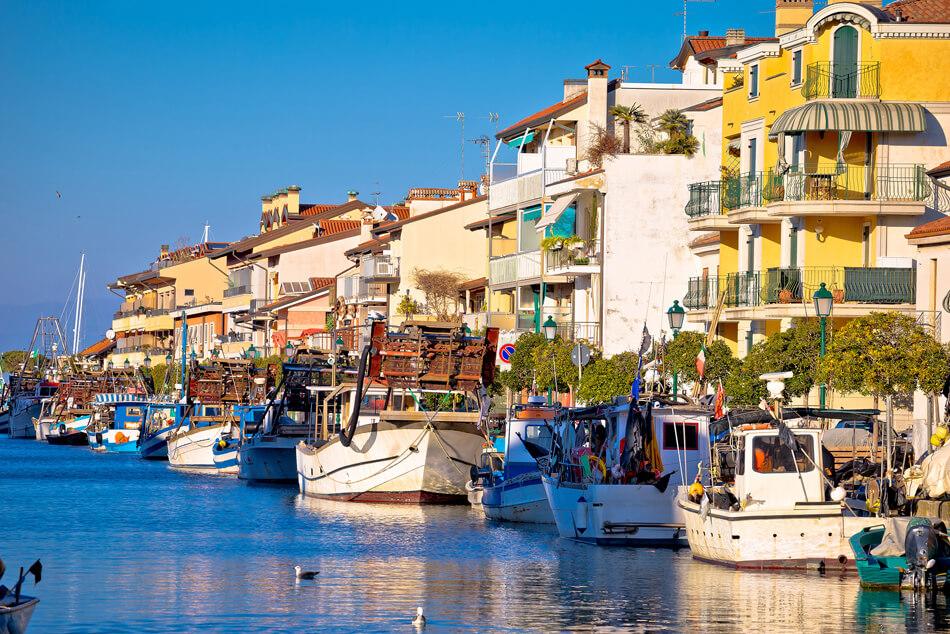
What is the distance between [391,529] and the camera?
47.0 m

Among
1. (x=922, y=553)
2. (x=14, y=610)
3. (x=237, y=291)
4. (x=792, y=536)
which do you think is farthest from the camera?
(x=237, y=291)

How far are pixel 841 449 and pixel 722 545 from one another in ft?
31.6

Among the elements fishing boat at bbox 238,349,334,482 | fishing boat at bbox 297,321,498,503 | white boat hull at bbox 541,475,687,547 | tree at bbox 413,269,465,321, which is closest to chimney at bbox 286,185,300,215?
tree at bbox 413,269,465,321

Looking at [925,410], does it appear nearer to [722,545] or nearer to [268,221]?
[722,545]

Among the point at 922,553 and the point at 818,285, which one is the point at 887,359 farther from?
the point at 818,285

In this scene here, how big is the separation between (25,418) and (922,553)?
465 ft

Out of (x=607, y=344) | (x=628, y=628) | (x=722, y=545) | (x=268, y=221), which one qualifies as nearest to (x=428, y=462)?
(x=607, y=344)

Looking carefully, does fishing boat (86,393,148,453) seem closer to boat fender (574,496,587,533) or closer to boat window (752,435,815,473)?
boat fender (574,496,587,533)

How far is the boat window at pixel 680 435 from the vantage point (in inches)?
1572

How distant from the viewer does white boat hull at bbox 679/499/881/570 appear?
32.3 m

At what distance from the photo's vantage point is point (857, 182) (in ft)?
172

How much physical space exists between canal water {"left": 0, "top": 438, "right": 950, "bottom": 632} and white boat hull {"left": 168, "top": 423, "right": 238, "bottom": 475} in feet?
95.0

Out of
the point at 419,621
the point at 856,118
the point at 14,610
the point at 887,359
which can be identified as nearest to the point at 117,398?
the point at 856,118

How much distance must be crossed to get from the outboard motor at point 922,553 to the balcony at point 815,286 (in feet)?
68.9
